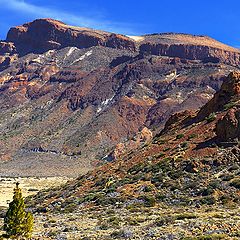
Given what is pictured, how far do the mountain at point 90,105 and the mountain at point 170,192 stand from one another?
59883mm

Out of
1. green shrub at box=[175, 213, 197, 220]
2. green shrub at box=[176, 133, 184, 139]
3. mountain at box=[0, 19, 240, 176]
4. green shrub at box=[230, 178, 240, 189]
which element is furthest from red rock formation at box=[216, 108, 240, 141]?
mountain at box=[0, 19, 240, 176]

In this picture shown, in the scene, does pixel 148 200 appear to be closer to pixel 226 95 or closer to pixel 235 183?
pixel 235 183

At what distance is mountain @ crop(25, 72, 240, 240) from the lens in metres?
20.3

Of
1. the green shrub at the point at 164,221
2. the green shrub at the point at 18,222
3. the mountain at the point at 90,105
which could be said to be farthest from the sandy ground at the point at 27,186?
the green shrub at the point at 164,221

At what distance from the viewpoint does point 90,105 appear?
147375mm

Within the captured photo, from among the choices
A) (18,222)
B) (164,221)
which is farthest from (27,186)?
(164,221)

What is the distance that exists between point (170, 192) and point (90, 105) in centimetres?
11960

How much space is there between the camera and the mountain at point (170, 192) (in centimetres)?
2033

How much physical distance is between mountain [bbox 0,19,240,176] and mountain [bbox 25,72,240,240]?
59883 millimetres

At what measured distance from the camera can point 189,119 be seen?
46.9 metres

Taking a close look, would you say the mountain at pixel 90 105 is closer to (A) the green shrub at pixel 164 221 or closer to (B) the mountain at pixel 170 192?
(B) the mountain at pixel 170 192

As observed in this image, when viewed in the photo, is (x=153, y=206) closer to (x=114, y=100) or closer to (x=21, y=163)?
(x=21, y=163)

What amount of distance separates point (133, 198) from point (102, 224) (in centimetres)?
695

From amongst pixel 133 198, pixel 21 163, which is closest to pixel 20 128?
pixel 21 163
